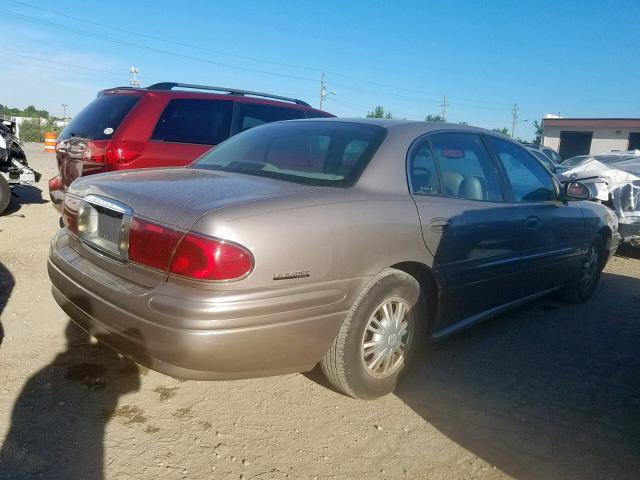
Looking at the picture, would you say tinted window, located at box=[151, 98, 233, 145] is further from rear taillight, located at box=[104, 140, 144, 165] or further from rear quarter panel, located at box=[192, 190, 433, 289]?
rear quarter panel, located at box=[192, 190, 433, 289]

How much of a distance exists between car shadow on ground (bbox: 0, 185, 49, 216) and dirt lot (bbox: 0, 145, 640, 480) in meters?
5.23

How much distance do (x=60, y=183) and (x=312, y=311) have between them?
4.12 metres

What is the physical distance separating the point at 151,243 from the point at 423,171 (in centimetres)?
168

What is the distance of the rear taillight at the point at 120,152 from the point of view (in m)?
5.10

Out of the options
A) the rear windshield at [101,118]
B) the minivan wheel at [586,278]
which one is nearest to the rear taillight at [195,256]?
the rear windshield at [101,118]

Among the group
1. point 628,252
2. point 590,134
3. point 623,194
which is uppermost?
point 590,134

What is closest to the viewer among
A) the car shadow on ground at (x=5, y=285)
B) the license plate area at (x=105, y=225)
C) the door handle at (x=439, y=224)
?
the license plate area at (x=105, y=225)

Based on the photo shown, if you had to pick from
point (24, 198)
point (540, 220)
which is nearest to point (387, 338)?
point (540, 220)

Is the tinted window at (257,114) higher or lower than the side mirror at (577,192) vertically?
higher

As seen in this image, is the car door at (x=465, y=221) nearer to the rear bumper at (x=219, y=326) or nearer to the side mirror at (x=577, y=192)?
Answer: the rear bumper at (x=219, y=326)

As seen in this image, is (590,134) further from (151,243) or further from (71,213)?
(151,243)

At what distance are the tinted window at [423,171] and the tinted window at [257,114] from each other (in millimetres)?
3189

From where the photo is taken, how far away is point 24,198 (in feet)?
32.4

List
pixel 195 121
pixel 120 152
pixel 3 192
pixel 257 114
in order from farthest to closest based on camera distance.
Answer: pixel 3 192 → pixel 257 114 → pixel 195 121 → pixel 120 152
